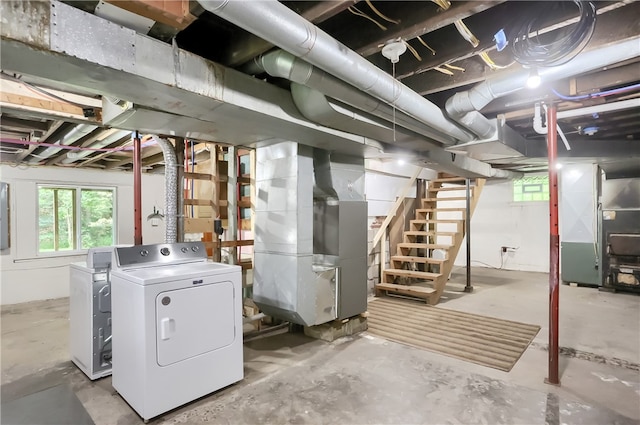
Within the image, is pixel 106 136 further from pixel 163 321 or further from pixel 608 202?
pixel 608 202

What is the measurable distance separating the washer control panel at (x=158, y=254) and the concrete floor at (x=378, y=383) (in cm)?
94

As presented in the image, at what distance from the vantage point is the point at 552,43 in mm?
1793

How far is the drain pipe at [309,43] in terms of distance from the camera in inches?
49.4

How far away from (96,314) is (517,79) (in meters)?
3.41

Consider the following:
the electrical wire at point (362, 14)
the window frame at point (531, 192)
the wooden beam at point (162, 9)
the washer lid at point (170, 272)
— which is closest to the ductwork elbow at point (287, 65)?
the electrical wire at point (362, 14)

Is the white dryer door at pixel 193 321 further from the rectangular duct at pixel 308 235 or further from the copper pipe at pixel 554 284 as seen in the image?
the copper pipe at pixel 554 284

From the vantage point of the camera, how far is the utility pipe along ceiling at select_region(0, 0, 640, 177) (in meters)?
1.39

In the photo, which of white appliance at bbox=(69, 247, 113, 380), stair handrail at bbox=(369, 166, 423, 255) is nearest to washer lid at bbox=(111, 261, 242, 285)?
white appliance at bbox=(69, 247, 113, 380)

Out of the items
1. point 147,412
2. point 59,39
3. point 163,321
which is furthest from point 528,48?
point 147,412

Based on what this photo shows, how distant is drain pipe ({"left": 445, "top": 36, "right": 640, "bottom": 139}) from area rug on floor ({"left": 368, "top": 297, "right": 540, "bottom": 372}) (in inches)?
78.9

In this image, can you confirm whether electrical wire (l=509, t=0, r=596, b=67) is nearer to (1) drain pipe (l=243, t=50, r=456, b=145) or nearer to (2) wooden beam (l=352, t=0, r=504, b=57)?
(2) wooden beam (l=352, t=0, r=504, b=57)

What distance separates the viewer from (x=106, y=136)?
11.3 ft

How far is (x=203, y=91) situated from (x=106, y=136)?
7.44 ft

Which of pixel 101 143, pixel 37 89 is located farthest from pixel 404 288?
pixel 37 89
